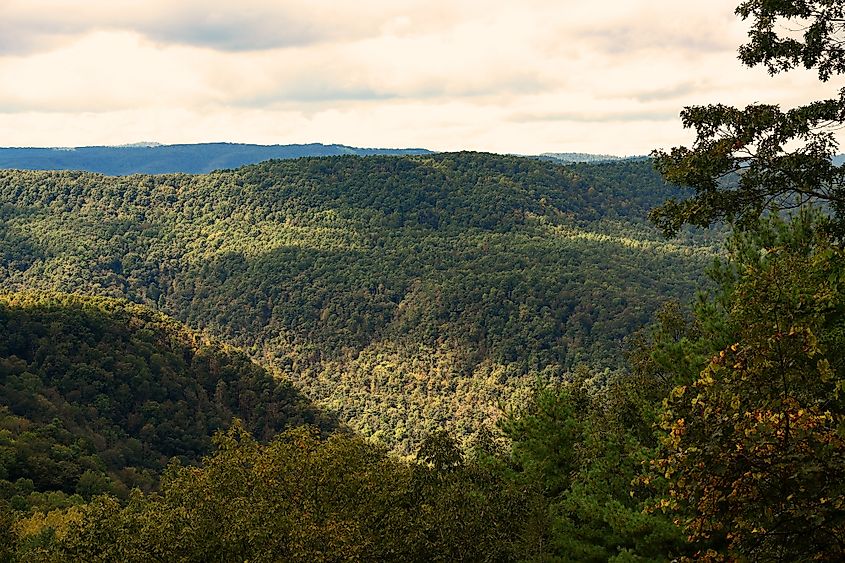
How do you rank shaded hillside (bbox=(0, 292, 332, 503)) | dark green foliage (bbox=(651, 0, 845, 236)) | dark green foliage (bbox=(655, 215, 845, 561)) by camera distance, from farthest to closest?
1. shaded hillside (bbox=(0, 292, 332, 503))
2. dark green foliage (bbox=(651, 0, 845, 236))
3. dark green foliage (bbox=(655, 215, 845, 561))

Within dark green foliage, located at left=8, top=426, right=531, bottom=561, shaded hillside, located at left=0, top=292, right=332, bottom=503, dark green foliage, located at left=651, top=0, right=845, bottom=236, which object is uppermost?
dark green foliage, located at left=651, top=0, right=845, bottom=236

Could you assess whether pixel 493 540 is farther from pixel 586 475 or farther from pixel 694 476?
pixel 694 476

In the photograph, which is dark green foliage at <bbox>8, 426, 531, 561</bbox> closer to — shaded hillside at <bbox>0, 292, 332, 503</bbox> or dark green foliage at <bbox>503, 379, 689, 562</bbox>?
dark green foliage at <bbox>503, 379, 689, 562</bbox>

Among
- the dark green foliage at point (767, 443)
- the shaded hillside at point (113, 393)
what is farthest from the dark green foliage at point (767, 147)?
the shaded hillside at point (113, 393)

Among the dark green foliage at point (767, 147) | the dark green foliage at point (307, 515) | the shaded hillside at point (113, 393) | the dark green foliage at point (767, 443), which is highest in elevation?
the dark green foliage at point (767, 147)

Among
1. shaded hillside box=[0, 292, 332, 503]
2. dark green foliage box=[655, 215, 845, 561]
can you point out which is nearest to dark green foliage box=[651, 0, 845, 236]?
dark green foliage box=[655, 215, 845, 561]

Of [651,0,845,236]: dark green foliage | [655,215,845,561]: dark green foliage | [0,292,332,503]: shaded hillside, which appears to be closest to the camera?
[655,215,845,561]: dark green foliage

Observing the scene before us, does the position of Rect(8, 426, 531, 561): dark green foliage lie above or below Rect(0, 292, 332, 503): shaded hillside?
above

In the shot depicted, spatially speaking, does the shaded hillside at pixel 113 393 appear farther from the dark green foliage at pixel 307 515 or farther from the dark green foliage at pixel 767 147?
the dark green foliage at pixel 767 147

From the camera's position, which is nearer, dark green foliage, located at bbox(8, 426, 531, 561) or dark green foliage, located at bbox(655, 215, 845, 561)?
dark green foliage, located at bbox(655, 215, 845, 561)

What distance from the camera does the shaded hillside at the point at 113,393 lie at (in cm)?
5831

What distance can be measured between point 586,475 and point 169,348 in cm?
7640

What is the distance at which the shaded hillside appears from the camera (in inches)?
2296

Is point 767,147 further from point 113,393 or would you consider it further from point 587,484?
point 113,393
